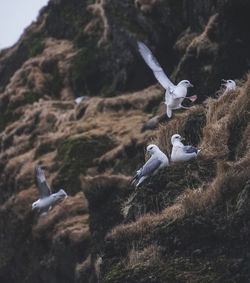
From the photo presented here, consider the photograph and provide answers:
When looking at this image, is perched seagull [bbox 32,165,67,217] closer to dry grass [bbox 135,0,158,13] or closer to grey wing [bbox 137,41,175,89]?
grey wing [bbox 137,41,175,89]

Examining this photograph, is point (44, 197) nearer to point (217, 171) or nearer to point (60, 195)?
point (60, 195)

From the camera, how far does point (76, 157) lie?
947 inches

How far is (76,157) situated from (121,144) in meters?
1.81

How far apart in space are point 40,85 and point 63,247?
15539 millimetres

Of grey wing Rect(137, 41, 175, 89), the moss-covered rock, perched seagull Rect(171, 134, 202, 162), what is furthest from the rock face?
grey wing Rect(137, 41, 175, 89)

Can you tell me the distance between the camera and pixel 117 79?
29.9m

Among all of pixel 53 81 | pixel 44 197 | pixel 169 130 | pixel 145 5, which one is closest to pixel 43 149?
pixel 145 5

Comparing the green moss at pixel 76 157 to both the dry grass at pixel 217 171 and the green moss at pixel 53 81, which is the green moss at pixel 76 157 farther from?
the green moss at pixel 53 81

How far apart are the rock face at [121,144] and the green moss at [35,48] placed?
0.27 feet

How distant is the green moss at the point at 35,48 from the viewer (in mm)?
38175

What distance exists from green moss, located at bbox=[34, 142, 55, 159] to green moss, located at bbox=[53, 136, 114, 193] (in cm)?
209

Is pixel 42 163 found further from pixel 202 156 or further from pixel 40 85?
pixel 202 156

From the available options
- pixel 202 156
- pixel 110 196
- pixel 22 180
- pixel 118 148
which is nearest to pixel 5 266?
pixel 22 180

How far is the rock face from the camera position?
10.7m
